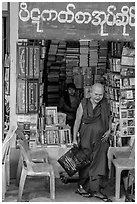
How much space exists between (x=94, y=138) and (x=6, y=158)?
1.17m

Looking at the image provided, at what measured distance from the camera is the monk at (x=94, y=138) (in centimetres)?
600

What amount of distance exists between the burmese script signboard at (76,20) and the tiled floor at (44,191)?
211cm

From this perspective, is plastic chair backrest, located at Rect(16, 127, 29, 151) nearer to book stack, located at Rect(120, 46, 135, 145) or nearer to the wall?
the wall

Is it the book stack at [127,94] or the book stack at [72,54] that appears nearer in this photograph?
the book stack at [127,94]

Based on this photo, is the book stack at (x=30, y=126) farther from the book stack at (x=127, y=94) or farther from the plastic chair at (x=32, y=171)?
the book stack at (x=127, y=94)

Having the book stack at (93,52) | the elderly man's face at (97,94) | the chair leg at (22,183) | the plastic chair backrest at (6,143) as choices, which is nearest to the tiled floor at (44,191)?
the chair leg at (22,183)

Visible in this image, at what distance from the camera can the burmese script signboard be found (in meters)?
4.63

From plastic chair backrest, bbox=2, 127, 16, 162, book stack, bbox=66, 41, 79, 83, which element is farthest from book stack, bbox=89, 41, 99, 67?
plastic chair backrest, bbox=2, 127, 16, 162

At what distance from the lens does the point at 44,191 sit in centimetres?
627

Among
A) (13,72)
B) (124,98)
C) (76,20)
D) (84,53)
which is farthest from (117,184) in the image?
(84,53)

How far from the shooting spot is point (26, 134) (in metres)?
6.68

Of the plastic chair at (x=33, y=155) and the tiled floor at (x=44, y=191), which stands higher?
the plastic chair at (x=33, y=155)

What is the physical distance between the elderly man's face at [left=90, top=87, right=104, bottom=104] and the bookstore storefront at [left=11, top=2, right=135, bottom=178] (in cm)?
67

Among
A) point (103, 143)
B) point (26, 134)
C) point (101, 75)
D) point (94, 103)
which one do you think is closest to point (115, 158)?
point (103, 143)
